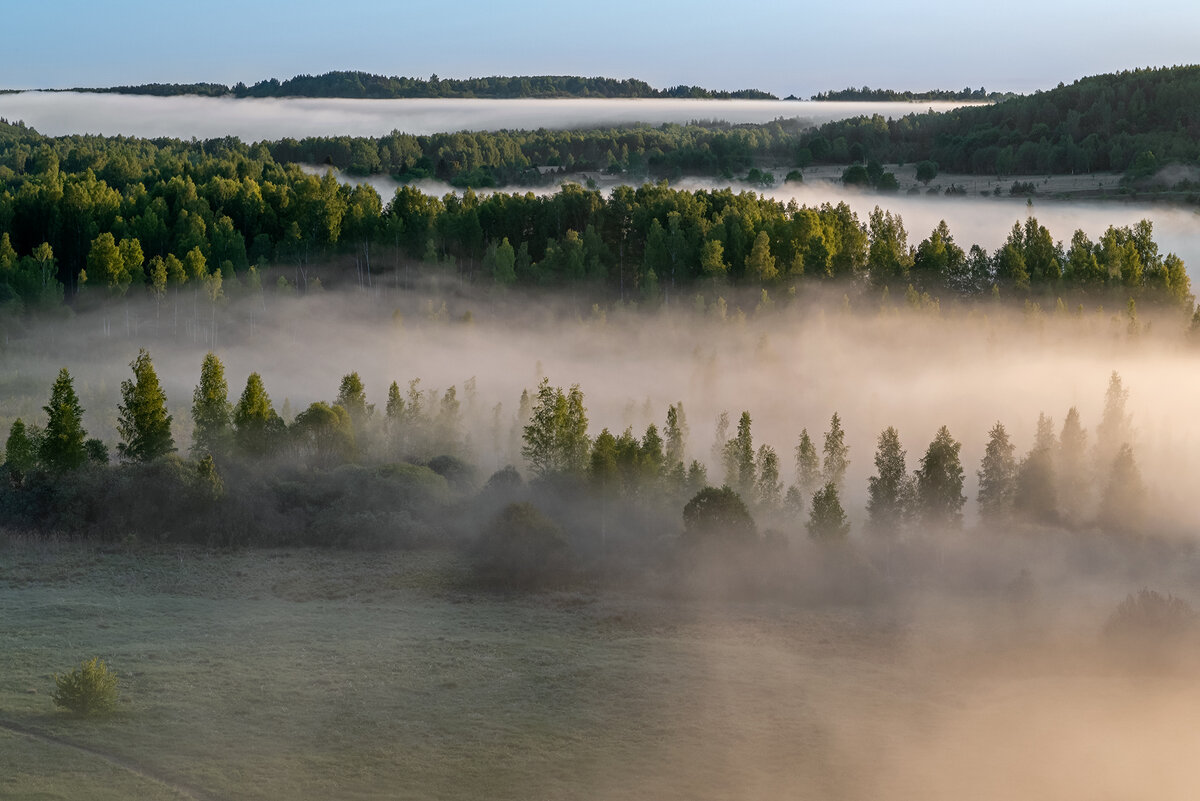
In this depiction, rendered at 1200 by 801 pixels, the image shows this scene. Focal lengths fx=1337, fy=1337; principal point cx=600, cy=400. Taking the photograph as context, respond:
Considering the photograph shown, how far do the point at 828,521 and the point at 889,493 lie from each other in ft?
17.5

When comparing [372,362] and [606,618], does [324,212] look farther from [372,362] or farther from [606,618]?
[606,618]

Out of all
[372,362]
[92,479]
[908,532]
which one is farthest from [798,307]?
[92,479]

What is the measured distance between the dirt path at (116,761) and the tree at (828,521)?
36482mm

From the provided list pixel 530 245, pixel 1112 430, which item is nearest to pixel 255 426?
pixel 1112 430

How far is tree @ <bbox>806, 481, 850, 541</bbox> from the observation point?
221 feet

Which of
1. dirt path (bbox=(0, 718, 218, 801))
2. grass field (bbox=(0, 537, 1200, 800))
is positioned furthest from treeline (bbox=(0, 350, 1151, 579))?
dirt path (bbox=(0, 718, 218, 801))

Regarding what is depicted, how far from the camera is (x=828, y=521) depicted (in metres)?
67.6

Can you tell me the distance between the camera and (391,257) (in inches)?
5153

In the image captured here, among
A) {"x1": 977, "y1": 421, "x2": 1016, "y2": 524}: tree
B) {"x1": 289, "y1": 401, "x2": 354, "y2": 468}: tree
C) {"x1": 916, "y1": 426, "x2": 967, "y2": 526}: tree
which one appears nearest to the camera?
{"x1": 916, "y1": 426, "x2": 967, "y2": 526}: tree

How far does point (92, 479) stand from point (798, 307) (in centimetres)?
6049

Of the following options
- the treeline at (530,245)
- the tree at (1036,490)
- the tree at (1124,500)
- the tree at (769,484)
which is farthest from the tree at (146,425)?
the tree at (1124,500)

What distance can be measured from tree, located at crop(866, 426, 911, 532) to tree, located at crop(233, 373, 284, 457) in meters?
34.7

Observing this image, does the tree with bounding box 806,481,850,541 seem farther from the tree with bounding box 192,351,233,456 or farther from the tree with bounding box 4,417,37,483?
the tree with bounding box 4,417,37,483

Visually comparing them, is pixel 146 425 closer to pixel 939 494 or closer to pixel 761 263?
pixel 939 494
